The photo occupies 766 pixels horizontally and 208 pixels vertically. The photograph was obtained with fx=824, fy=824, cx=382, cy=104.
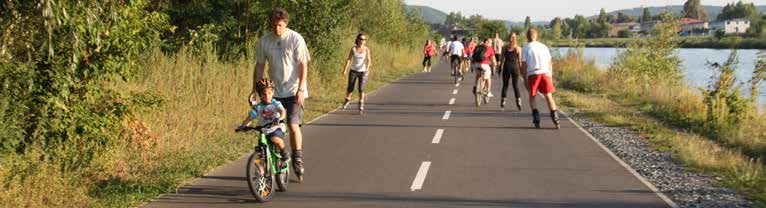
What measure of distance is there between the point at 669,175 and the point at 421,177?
8.94ft

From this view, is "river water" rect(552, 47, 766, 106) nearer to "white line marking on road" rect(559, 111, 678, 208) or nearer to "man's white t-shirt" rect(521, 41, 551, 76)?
"man's white t-shirt" rect(521, 41, 551, 76)

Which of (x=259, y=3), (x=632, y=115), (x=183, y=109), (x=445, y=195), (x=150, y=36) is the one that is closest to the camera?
(x=445, y=195)

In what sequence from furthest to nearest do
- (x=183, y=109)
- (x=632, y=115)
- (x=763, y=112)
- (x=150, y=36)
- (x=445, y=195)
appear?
(x=632, y=115) → (x=763, y=112) → (x=183, y=109) → (x=150, y=36) → (x=445, y=195)

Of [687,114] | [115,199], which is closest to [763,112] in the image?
[687,114]

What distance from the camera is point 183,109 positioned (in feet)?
40.3

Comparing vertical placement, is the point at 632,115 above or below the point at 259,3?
below

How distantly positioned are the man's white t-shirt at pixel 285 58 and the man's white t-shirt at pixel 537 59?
642cm

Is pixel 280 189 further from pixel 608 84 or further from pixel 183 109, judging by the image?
pixel 608 84

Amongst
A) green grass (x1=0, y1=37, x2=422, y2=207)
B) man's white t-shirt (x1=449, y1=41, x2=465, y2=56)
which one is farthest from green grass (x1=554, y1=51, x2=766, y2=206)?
green grass (x1=0, y1=37, x2=422, y2=207)

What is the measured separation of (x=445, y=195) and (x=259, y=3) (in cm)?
1181

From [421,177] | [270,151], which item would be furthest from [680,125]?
[270,151]

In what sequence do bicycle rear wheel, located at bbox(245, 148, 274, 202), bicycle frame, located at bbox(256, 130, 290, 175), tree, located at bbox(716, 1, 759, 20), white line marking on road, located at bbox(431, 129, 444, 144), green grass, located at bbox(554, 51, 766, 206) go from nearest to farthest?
bicycle rear wheel, located at bbox(245, 148, 274, 202) → bicycle frame, located at bbox(256, 130, 290, 175) → green grass, located at bbox(554, 51, 766, 206) → white line marking on road, located at bbox(431, 129, 444, 144) → tree, located at bbox(716, 1, 759, 20)

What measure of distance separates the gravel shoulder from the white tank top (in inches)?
189

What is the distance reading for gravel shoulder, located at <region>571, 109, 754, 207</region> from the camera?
7.43 meters
